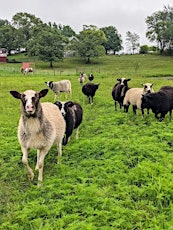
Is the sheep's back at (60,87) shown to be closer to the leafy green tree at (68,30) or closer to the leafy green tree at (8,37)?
the leafy green tree at (8,37)

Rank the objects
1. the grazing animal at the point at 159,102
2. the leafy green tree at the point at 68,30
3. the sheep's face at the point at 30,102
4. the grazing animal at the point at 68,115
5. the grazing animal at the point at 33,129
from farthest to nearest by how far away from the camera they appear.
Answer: the leafy green tree at the point at 68,30
the grazing animal at the point at 159,102
the grazing animal at the point at 68,115
the grazing animal at the point at 33,129
the sheep's face at the point at 30,102

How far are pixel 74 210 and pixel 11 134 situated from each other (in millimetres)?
5179

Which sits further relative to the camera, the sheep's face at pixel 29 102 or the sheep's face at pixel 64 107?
the sheep's face at pixel 64 107

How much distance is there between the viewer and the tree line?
58.6m

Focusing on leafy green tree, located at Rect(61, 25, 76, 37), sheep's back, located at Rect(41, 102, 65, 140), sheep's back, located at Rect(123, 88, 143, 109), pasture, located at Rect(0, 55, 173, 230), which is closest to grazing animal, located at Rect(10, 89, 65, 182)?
sheep's back, located at Rect(41, 102, 65, 140)

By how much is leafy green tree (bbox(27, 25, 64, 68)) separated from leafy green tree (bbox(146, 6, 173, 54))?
89.8 feet

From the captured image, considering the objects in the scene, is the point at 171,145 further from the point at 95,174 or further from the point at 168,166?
the point at 95,174

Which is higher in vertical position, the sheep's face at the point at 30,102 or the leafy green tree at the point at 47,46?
the leafy green tree at the point at 47,46

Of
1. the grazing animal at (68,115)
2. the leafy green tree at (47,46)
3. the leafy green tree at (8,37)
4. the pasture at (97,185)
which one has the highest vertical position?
the leafy green tree at (8,37)

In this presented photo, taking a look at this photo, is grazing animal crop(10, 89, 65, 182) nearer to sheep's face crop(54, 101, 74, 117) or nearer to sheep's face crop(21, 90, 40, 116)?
sheep's face crop(21, 90, 40, 116)

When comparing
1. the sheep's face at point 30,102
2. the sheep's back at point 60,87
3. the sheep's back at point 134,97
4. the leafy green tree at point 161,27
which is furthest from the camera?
the leafy green tree at point 161,27

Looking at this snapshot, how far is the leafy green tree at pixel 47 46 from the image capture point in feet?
189

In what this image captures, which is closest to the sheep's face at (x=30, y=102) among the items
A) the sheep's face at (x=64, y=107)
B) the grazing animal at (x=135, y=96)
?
the sheep's face at (x=64, y=107)

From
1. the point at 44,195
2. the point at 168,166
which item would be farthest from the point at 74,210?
the point at 168,166
